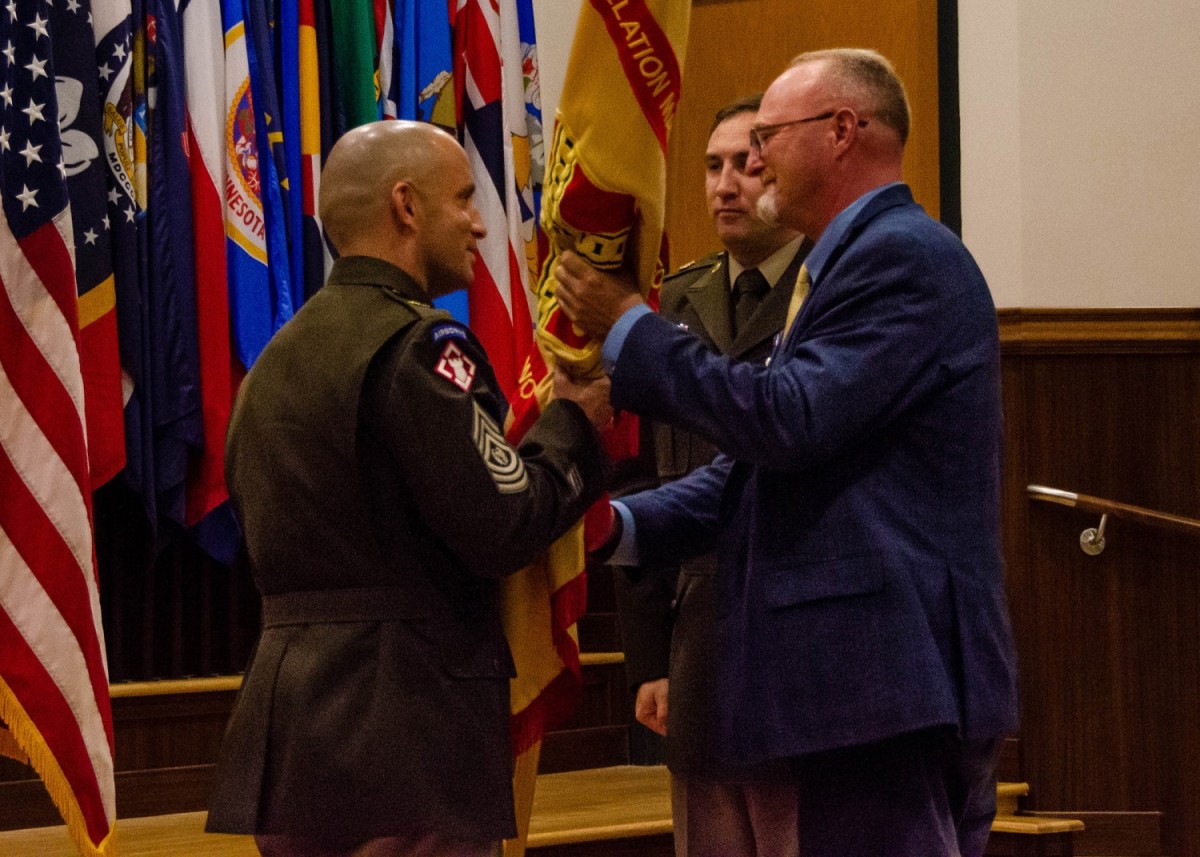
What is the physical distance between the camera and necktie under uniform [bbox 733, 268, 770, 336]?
7.82 feet

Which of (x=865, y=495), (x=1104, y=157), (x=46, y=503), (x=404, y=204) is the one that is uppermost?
(x=1104, y=157)

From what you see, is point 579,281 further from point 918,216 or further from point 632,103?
point 918,216

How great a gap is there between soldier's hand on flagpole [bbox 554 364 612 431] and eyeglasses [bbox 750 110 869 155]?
0.37 meters

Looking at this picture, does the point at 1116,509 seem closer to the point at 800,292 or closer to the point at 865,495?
the point at 800,292

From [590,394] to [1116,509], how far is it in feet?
6.67

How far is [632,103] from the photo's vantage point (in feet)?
6.19

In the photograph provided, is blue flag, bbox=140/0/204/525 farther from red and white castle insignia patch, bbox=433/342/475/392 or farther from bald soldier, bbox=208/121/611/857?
red and white castle insignia patch, bbox=433/342/475/392

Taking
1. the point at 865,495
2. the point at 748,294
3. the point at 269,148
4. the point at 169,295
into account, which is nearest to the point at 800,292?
the point at 865,495

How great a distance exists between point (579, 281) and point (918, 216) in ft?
1.42

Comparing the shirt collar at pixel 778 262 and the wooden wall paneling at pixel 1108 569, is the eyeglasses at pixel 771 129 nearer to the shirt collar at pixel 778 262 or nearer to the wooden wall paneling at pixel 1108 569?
the shirt collar at pixel 778 262

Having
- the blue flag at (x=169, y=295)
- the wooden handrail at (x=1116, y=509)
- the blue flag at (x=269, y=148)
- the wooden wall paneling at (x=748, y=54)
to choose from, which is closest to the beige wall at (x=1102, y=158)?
the wooden wall paneling at (x=748, y=54)

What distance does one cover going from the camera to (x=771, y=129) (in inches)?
76.5

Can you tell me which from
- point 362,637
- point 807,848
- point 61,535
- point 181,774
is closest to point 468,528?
point 362,637

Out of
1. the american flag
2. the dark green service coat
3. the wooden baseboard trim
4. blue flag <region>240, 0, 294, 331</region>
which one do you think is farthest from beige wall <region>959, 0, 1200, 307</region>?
the dark green service coat
